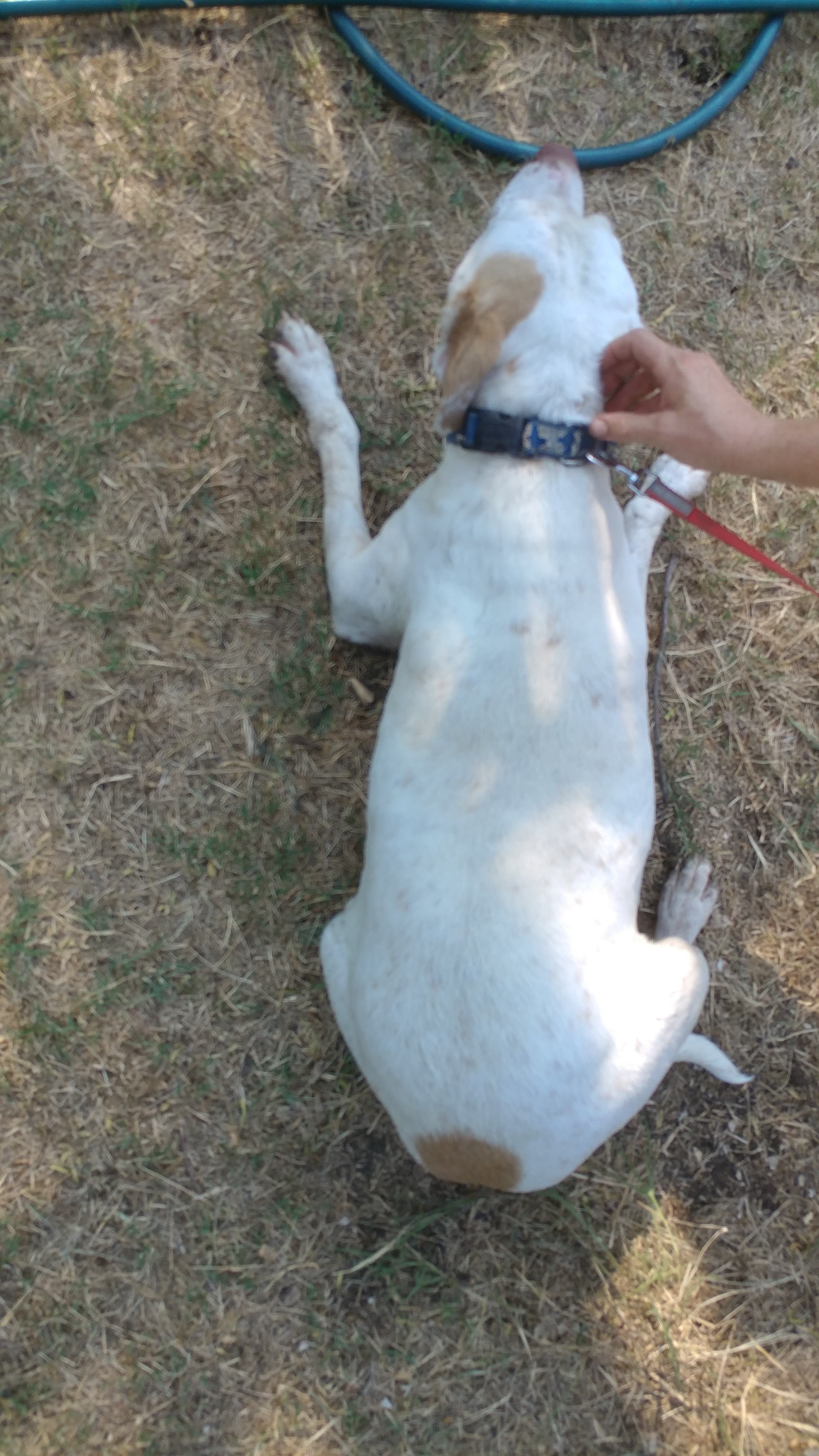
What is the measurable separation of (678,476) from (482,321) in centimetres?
145

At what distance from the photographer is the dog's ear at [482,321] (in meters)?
2.43

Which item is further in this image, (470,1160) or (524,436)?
(470,1160)

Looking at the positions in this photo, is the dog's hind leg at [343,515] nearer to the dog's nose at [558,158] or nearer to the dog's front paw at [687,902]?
the dog's nose at [558,158]

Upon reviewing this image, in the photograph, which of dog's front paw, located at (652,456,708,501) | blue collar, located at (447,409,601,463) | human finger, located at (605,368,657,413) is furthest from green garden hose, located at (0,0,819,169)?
blue collar, located at (447,409,601,463)

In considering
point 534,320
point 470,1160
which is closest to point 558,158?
point 534,320

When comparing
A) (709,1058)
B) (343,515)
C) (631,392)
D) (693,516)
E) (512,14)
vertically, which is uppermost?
(512,14)

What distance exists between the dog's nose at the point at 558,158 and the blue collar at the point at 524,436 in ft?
2.75

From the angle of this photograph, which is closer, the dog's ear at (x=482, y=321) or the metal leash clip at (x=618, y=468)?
the dog's ear at (x=482, y=321)

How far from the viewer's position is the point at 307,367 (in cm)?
353

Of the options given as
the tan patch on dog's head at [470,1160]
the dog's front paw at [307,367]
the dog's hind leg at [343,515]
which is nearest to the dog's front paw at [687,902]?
the tan patch on dog's head at [470,1160]

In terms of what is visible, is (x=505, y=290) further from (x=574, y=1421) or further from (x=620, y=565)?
(x=574, y=1421)

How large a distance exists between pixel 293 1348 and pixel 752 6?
17.3 feet

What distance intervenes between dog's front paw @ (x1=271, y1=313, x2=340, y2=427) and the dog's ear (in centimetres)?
109

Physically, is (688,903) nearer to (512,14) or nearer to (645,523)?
(645,523)
